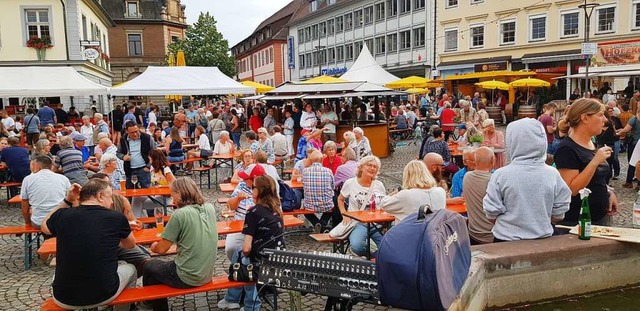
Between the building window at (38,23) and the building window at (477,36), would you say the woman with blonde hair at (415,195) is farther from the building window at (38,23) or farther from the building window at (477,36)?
the building window at (477,36)

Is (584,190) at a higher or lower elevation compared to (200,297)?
higher

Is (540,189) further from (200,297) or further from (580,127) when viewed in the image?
(200,297)

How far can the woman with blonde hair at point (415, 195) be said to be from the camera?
5.36 meters

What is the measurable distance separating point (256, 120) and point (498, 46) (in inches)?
845

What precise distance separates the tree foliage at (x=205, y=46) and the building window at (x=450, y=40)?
2418cm

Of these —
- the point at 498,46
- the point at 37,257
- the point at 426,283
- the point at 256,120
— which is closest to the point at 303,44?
the point at 498,46

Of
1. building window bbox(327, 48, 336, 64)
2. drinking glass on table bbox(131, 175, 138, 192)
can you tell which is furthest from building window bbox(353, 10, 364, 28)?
drinking glass on table bbox(131, 175, 138, 192)

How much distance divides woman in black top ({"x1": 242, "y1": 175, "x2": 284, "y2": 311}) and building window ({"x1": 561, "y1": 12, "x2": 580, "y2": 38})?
3109 centimetres

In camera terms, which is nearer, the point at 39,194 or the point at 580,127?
the point at 580,127

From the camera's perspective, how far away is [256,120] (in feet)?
66.2

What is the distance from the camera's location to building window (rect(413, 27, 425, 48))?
41.2 m

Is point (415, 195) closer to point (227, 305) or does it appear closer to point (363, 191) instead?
point (363, 191)

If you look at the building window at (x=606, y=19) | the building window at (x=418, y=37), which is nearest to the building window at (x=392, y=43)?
the building window at (x=418, y=37)

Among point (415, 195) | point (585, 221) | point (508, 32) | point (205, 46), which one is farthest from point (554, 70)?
point (205, 46)
